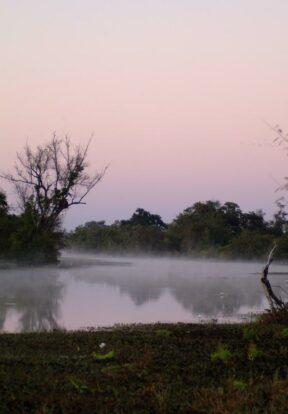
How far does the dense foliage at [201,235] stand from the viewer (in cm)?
A: 5303

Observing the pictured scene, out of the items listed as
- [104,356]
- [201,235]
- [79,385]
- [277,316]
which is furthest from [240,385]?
Answer: [201,235]

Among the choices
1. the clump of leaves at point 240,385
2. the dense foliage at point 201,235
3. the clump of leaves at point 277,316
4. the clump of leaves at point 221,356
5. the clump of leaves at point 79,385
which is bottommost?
the clump of leaves at point 79,385

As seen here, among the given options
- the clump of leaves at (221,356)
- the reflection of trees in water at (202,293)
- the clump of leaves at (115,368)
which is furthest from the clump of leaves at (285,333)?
the reflection of trees in water at (202,293)

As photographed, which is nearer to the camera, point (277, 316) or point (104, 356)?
point (104, 356)

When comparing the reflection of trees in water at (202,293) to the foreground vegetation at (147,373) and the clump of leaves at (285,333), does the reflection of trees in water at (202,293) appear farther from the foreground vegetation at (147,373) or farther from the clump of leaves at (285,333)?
the foreground vegetation at (147,373)

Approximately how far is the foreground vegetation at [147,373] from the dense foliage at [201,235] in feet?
139

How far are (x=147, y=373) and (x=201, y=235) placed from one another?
53677mm

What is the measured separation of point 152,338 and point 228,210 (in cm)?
5739

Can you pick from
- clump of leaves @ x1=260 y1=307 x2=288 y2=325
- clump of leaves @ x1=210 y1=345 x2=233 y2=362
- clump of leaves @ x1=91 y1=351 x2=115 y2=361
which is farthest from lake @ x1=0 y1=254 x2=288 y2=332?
clump of leaves @ x1=210 y1=345 x2=233 y2=362

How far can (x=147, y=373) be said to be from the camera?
6695 millimetres

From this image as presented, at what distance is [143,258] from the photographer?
211ft

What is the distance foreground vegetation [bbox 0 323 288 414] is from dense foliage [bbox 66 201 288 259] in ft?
139

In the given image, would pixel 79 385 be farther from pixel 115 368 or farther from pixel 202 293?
pixel 202 293

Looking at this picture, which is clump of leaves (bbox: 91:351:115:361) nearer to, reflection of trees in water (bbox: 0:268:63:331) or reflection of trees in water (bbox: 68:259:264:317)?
reflection of trees in water (bbox: 0:268:63:331)
